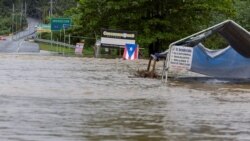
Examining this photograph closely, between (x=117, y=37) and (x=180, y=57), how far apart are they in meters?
21.9

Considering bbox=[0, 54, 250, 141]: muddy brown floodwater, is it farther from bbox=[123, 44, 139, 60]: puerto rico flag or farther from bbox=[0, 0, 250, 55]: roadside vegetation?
bbox=[0, 0, 250, 55]: roadside vegetation

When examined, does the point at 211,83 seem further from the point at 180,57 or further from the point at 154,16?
the point at 154,16

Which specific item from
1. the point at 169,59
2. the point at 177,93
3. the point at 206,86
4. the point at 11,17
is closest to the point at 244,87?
the point at 206,86

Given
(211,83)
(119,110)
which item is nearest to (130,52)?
(211,83)

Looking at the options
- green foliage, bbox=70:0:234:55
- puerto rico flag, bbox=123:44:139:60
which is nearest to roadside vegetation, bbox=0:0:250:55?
green foliage, bbox=70:0:234:55

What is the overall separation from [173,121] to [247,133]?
4.77 feet

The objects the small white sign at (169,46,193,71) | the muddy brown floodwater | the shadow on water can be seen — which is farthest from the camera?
the small white sign at (169,46,193,71)

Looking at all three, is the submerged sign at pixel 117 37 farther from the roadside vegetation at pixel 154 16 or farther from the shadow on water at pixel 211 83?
the shadow on water at pixel 211 83

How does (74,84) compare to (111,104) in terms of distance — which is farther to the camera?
(74,84)

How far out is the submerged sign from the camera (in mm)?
39969

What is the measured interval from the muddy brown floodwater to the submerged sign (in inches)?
869

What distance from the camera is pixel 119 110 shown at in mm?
11180

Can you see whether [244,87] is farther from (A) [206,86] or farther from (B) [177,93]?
(B) [177,93]

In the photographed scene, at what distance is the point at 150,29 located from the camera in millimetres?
43469
